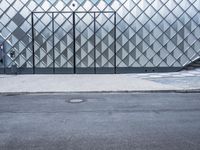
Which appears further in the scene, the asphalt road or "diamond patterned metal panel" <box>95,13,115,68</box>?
"diamond patterned metal panel" <box>95,13,115,68</box>

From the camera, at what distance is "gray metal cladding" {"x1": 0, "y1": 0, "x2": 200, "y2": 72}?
25.3 metres

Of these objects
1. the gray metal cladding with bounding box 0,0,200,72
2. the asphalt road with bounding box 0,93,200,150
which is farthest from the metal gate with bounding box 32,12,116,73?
the asphalt road with bounding box 0,93,200,150

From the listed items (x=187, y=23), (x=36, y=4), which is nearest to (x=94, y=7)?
(x=36, y=4)

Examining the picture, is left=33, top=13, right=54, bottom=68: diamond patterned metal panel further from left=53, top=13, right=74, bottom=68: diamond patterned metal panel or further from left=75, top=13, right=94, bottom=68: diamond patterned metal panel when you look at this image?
left=75, top=13, right=94, bottom=68: diamond patterned metal panel

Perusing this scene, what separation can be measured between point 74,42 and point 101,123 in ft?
57.5

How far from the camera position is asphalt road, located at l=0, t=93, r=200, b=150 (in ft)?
22.2

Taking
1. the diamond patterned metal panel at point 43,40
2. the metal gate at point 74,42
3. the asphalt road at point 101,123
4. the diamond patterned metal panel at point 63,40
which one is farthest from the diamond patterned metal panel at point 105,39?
the asphalt road at point 101,123

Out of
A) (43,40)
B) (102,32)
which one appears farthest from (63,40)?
(102,32)

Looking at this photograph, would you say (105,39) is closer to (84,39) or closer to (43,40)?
(84,39)

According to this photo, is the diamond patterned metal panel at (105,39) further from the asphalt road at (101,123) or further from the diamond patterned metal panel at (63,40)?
the asphalt road at (101,123)

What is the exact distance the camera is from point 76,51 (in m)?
25.6

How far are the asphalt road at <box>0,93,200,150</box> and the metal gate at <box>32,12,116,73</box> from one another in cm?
1238

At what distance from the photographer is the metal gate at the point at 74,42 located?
25328mm

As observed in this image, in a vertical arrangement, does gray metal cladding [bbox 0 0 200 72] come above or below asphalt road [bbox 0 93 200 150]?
above
